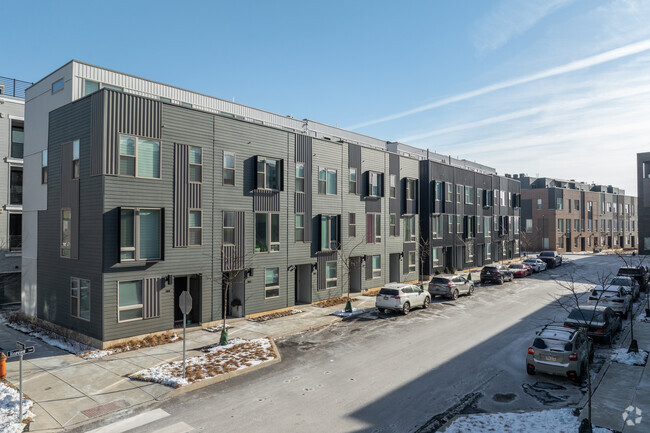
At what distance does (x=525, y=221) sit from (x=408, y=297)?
64.9m

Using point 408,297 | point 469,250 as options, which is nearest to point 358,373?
point 408,297

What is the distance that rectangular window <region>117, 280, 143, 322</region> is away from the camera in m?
18.8

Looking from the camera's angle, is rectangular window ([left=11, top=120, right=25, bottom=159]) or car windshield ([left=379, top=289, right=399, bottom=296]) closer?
car windshield ([left=379, top=289, right=399, bottom=296])

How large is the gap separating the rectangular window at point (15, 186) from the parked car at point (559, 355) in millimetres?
31825

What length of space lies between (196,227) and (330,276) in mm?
11388

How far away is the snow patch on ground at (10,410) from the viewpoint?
1085 centimetres

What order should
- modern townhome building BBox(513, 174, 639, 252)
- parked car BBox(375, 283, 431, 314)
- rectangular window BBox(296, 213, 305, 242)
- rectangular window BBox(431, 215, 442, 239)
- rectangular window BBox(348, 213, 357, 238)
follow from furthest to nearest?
modern townhome building BBox(513, 174, 639, 252)
rectangular window BBox(431, 215, 442, 239)
rectangular window BBox(348, 213, 357, 238)
rectangular window BBox(296, 213, 305, 242)
parked car BBox(375, 283, 431, 314)

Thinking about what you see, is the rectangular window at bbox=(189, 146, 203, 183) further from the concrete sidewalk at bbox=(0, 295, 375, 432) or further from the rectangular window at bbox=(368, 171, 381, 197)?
the rectangular window at bbox=(368, 171, 381, 197)

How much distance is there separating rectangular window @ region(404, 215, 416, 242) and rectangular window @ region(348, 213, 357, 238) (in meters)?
7.44

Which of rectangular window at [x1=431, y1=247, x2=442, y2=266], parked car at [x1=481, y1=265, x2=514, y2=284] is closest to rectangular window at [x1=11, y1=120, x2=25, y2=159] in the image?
rectangular window at [x1=431, y1=247, x2=442, y2=266]

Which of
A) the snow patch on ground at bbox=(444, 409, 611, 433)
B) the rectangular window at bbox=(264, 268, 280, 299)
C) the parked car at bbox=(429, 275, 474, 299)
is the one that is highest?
the rectangular window at bbox=(264, 268, 280, 299)

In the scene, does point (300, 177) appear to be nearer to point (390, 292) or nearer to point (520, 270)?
point (390, 292)

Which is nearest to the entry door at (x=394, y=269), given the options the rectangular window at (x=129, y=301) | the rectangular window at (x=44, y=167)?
the rectangular window at (x=129, y=301)

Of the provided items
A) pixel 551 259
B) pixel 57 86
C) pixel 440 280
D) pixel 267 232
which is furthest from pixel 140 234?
pixel 551 259
